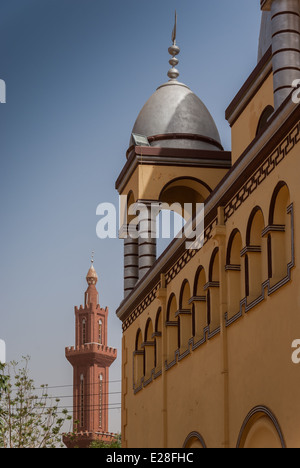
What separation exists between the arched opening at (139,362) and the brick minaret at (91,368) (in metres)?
60.7

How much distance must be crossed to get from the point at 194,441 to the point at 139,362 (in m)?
5.23

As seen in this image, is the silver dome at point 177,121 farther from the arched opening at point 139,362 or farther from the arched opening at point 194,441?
the arched opening at point 194,441

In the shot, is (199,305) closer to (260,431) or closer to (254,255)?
(254,255)

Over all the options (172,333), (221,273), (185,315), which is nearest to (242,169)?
(221,273)

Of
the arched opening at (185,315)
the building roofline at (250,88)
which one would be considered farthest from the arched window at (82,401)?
the building roofline at (250,88)

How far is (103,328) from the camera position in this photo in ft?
299

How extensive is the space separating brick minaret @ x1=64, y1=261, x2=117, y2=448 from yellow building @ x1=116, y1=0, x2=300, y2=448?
61.2 m

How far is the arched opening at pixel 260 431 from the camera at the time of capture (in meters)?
13.2

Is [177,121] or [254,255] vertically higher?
[177,121]

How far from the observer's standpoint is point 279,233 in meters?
14.0

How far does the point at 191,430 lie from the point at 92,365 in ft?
228

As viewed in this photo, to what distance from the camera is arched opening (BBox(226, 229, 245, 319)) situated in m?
15.7
